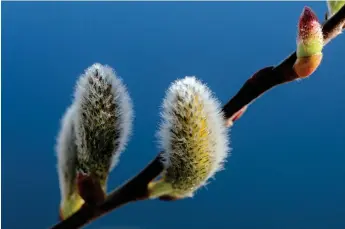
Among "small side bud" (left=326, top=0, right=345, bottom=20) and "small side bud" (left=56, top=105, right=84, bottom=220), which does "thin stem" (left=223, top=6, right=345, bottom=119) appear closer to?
"small side bud" (left=326, top=0, right=345, bottom=20)

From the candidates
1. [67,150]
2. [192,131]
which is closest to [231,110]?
[192,131]

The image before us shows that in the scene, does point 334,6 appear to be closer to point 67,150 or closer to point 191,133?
point 191,133

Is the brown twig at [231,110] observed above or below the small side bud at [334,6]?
below

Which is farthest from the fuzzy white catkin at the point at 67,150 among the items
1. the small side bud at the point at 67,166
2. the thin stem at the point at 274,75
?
the thin stem at the point at 274,75

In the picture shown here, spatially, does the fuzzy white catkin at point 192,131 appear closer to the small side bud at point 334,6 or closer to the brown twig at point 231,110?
the brown twig at point 231,110

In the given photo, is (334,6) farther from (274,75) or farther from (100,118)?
(100,118)

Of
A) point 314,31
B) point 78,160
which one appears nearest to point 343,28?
point 314,31

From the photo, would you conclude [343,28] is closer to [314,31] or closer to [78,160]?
[314,31]
